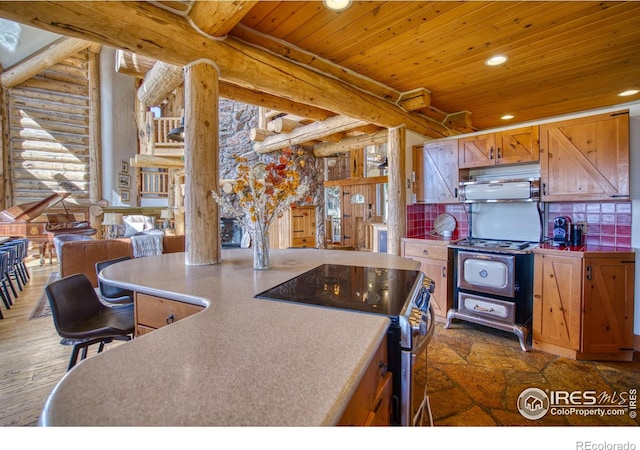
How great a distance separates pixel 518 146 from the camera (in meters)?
3.14

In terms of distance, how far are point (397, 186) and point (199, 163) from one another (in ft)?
8.29

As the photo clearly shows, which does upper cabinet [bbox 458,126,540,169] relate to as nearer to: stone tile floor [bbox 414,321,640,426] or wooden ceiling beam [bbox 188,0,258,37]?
stone tile floor [bbox 414,321,640,426]

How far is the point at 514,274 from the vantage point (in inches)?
110

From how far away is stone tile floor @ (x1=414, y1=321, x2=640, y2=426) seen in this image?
1840mm

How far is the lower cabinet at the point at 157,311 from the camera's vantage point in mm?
1336

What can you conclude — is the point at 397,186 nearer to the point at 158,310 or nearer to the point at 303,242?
the point at 158,310

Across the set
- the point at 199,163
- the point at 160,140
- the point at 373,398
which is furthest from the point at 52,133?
the point at 373,398

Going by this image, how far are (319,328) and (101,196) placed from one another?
10.1 m

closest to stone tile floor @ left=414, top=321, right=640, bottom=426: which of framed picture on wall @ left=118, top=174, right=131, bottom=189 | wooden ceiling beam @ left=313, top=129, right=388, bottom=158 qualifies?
wooden ceiling beam @ left=313, top=129, right=388, bottom=158

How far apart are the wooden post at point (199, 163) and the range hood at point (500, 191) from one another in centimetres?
271

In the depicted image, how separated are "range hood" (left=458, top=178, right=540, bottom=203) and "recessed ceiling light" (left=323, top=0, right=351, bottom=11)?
7.36ft

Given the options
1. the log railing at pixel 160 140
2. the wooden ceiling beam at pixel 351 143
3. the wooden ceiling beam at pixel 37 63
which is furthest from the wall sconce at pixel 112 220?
the wooden ceiling beam at pixel 351 143

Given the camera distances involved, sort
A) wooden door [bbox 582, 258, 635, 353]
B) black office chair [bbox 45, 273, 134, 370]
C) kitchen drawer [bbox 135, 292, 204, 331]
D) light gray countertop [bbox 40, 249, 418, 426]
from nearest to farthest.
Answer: light gray countertop [bbox 40, 249, 418, 426], kitchen drawer [bbox 135, 292, 204, 331], black office chair [bbox 45, 273, 134, 370], wooden door [bbox 582, 258, 635, 353]
